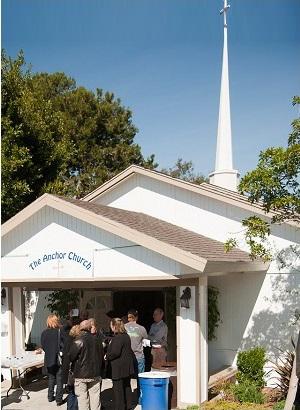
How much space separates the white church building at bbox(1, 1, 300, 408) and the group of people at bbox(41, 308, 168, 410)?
0.98 metres

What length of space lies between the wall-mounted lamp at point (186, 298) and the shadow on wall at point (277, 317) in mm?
2971

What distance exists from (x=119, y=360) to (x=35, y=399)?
2.48 meters

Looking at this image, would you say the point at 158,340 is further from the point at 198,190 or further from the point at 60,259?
the point at 198,190

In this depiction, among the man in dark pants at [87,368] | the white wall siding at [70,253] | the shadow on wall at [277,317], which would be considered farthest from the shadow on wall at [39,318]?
the man in dark pants at [87,368]

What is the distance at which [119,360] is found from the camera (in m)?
8.22

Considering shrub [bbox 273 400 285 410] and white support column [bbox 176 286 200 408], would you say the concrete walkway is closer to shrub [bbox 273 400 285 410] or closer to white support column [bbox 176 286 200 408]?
white support column [bbox 176 286 200 408]

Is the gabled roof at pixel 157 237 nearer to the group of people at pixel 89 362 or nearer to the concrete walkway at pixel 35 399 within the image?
the group of people at pixel 89 362

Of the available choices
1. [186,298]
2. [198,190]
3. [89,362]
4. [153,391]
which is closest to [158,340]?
[186,298]

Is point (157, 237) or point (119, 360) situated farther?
point (157, 237)

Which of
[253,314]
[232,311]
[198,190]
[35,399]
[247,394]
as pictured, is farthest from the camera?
[198,190]

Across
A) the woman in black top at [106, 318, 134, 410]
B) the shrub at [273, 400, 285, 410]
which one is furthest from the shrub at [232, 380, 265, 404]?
Result: the woman in black top at [106, 318, 134, 410]

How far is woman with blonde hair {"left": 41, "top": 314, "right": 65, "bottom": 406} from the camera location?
30.0 ft

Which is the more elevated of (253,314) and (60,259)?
(60,259)

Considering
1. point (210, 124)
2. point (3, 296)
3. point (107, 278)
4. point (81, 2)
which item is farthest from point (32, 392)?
point (210, 124)
